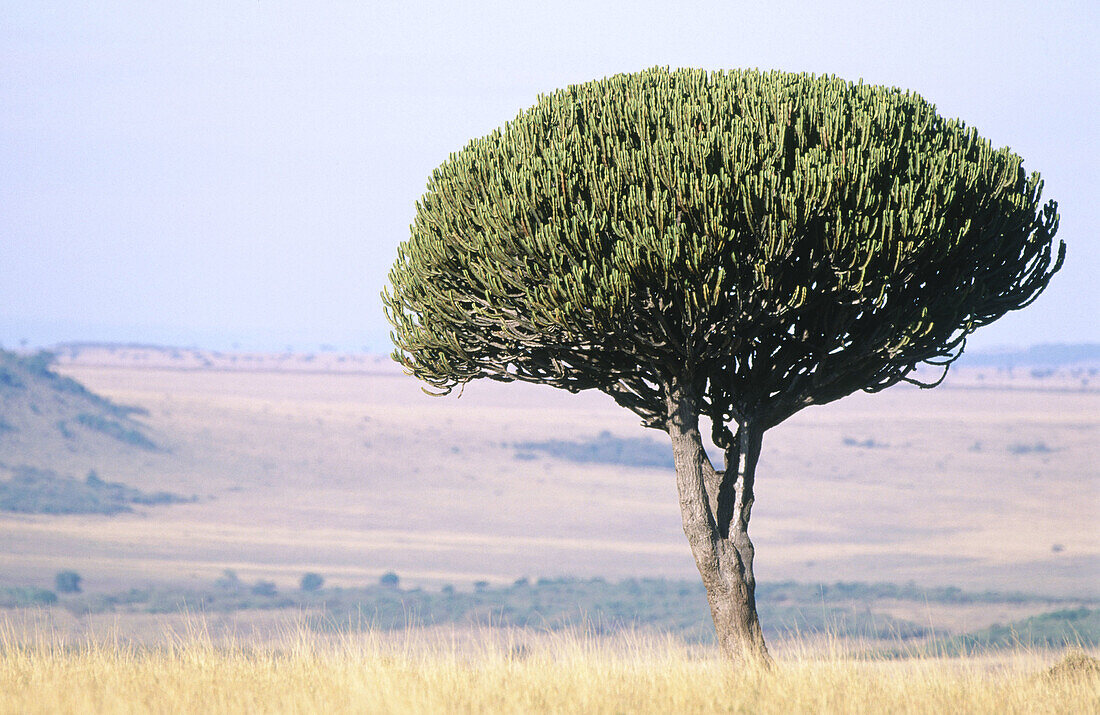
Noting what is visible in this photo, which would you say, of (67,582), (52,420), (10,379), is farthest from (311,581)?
(10,379)

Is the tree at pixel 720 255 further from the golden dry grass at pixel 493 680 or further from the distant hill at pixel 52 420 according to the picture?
the distant hill at pixel 52 420

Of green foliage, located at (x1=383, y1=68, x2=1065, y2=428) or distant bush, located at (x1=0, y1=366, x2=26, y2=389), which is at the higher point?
distant bush, located at (x1=0, y1=366, x2=26, y2=389)

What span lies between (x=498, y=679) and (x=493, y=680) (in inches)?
4.0

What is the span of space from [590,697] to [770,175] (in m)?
6.72

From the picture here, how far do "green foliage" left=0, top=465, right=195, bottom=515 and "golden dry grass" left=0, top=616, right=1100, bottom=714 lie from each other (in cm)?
9814

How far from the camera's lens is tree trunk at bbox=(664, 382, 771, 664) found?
49.1 ft

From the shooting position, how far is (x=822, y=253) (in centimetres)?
1306

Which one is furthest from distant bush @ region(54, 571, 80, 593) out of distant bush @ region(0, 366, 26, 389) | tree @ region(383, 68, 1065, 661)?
tree @ region(383, 68, 1065, 661)

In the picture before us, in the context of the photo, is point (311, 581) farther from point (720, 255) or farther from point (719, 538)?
point (720, 255)

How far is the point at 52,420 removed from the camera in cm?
12425

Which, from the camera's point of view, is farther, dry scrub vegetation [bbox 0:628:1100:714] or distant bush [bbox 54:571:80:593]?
distant bush [bbox 54:571:80:593]

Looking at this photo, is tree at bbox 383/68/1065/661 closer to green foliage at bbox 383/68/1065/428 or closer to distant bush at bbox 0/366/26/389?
green foliage at bbox 383/68/1065/428

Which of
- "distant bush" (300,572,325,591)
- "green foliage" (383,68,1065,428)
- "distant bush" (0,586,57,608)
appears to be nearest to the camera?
"green foliage" (383,68,1065,428)

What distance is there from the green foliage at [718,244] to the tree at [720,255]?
0.12 feet
